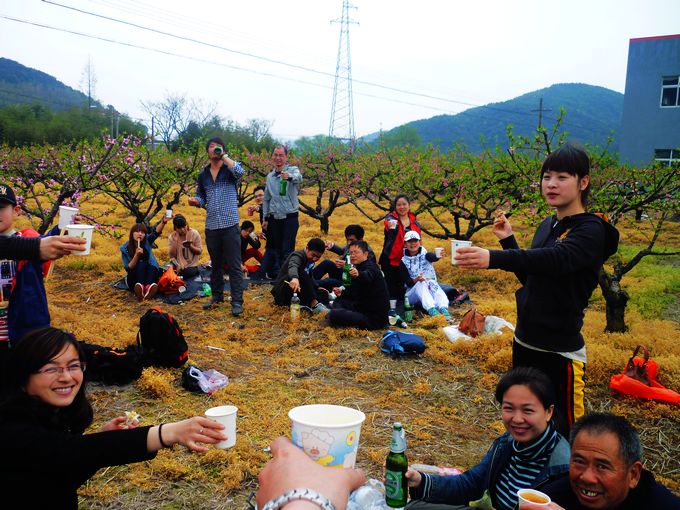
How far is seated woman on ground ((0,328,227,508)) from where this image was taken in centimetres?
182

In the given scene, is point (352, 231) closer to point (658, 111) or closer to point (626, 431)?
point (626, 431)

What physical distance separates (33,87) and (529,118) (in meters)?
80.2

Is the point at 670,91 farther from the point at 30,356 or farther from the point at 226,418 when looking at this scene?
the point at 30,356

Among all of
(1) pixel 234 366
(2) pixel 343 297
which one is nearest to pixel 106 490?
(1) pixel 234 366

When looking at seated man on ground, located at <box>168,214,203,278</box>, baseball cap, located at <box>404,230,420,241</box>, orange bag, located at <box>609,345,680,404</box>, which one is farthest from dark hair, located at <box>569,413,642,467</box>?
seated man on ground, located at <box>168,214,203,278</box>

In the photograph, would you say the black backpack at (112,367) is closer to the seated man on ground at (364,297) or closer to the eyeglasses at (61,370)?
the seated man on ground at (364,297)

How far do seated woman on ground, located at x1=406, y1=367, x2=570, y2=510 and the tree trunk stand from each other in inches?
153

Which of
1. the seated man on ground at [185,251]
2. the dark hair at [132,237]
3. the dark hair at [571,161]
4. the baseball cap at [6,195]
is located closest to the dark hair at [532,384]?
the dark hair at [571,161]

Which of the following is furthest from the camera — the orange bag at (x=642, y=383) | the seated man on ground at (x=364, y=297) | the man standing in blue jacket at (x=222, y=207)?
the man standing in blue jacket at (x=222, y=207)

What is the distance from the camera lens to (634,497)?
1.88 m

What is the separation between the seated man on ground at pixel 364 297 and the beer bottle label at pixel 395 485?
13.8 ft

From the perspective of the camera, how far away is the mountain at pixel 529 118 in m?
87.6

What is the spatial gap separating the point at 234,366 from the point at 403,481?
3331 mm

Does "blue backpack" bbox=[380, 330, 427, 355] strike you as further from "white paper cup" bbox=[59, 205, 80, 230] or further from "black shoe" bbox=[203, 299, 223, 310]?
"white paper cup" bbox=[59, 205, 80, 230]
